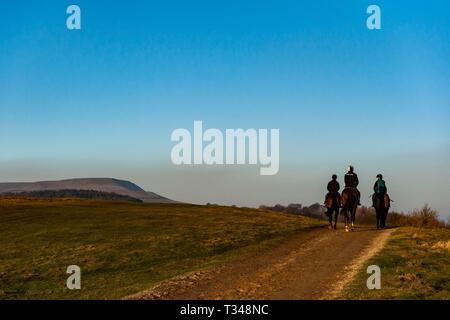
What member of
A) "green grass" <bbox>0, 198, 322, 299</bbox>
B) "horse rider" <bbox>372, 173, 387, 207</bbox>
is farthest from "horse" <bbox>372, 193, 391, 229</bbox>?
"green grass" <bbox>0, 198, 322, 299</bbox>

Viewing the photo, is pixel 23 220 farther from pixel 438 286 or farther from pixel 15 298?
pixel 438 286

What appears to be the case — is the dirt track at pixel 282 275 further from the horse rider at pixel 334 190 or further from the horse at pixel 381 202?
the horse at pixel 381 202

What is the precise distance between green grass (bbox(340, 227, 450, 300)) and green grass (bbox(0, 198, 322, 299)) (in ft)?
24.7

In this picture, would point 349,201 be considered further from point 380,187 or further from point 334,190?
point 380,187

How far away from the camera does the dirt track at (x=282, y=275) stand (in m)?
16.1

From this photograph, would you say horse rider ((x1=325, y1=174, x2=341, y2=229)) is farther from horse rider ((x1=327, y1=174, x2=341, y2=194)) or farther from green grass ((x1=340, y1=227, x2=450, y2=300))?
green grass ((x1=340, y1=227, x2=450, y2=300))

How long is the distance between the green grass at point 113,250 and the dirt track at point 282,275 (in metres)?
1.93

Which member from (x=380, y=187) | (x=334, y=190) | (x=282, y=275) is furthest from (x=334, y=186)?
(x=282, y=275)

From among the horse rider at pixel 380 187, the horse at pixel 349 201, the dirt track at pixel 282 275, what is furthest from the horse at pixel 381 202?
the dirt track at pixel 282 275

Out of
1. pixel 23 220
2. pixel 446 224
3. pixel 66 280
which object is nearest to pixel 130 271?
pixel 66 280

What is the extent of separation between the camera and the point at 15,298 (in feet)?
74.6

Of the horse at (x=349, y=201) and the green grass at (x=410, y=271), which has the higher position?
the horse at (x=349, y=201)

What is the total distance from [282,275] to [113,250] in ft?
48.4

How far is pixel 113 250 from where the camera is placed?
30672mm
